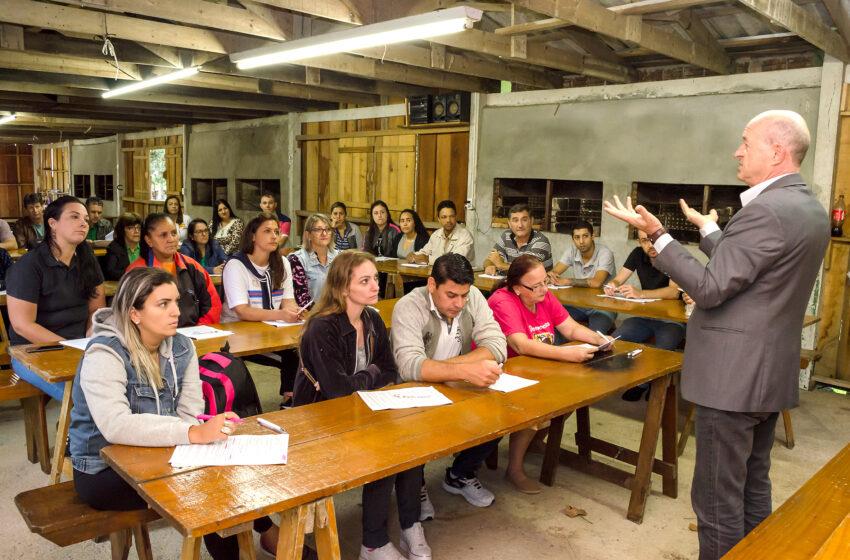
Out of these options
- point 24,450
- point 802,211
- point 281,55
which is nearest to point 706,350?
point 802,211

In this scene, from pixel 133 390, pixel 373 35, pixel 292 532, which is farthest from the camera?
pixel 373 35

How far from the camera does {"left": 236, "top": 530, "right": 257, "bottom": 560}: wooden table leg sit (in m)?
2.28

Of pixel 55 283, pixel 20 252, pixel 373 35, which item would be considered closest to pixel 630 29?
pixel 373 35

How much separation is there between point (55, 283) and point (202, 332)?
0.87 meters

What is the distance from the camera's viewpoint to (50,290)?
3697 mm

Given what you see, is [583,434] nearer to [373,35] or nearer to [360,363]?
[360,363]

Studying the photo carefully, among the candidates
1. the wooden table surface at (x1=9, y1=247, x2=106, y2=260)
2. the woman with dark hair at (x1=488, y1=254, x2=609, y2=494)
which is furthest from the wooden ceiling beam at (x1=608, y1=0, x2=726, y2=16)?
the wooden table surface at (x1=9, y1=247, x2=106, y2=260)

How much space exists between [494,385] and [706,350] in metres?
0.89

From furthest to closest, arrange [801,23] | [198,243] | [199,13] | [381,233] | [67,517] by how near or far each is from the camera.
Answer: [381,233]
[198,243]
[199,13]
[801,23]
[67,517]

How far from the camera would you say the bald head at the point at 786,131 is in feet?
6.97

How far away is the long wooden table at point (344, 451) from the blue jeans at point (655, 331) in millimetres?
1754

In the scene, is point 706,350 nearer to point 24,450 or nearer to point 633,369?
point 633,369

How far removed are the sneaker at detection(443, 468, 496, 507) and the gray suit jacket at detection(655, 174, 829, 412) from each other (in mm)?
1436

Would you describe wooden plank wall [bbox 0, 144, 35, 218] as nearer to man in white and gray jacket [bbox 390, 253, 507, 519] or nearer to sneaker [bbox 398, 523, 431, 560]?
man in white and gray jacket [bbox 390, 253, 507, 519]
